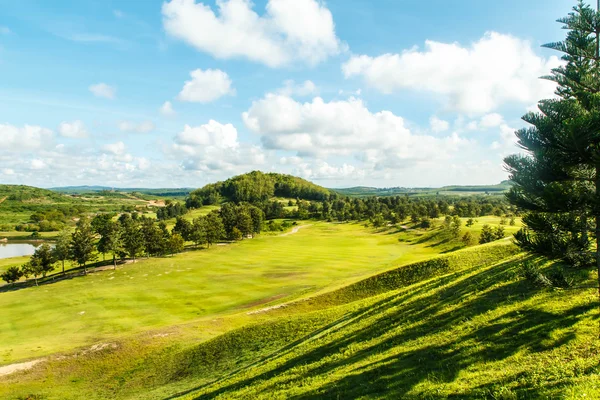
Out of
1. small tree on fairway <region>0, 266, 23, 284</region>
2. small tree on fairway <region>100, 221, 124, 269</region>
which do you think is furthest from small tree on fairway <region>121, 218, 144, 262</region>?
small tree on fairway <region>0, 266, 23, 284</region>

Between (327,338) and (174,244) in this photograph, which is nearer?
(327,338)

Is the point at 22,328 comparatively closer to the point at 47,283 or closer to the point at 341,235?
the point at 47,283

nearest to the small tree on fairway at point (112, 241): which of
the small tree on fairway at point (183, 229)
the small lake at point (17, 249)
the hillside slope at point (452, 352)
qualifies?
the small tree on fairway at point (183, 229)

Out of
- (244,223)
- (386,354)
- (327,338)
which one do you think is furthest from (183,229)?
(386,354)

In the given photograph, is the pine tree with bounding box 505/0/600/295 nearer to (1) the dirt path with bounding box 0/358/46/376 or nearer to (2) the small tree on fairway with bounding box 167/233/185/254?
(1) the dirt path with bounding box 0/358/46/376

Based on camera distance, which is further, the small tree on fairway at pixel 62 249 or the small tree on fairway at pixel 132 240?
the small tree on fairway at pixel 132 240

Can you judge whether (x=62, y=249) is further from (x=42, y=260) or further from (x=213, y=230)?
(x=213, y=230)

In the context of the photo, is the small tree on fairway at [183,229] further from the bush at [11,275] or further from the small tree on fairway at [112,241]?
the bush at [11,275]
